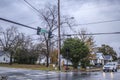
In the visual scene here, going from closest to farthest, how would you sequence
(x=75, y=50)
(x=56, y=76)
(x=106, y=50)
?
(x=56, y=76), (x=75, y=50), (x=106, y=50)

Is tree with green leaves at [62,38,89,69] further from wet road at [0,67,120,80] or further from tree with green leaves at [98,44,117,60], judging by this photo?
tree with green leaves at [98,44,117,60]

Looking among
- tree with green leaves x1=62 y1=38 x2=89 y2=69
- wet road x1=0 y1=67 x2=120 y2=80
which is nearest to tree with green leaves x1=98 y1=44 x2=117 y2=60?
tree with green leaves x1=62 y1=38 x2=89 y2=69

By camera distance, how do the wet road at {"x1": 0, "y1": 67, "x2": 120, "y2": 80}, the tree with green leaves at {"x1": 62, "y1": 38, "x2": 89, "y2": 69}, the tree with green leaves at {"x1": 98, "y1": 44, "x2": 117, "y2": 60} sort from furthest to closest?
the tree with green leaves at {"x1": 98, "y1": 44, "x2": 117, "y2": 60}, the tree with green leaves at {"x1": 62, "y1": 38, "x2": 89, "y2": 69}, the wet road at {"x1": 0, "y1": 67, "x2": 120, "y2": 80}

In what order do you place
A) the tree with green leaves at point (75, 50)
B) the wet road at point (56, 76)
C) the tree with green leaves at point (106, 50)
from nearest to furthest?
the wet road at point (56, 76) → the tree with green leaves at point (75, 50) → the tree with green leaves at point (106, 50)

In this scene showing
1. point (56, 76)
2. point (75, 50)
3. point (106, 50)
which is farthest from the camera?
point (106, 50)

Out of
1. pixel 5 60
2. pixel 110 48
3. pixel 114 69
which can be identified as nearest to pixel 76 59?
pixel 114 69

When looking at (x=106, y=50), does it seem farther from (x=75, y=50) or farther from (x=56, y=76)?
(x=56, y=76)

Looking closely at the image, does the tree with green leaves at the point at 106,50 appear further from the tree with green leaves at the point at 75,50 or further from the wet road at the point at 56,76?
the wet road at the point at 56,76

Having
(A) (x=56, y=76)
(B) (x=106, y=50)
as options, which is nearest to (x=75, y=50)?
(A) (x=56, y=76)

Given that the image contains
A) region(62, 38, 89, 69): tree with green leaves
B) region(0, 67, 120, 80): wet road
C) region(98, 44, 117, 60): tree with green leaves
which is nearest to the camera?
Result: region(0, 67, 120, 80): wet road

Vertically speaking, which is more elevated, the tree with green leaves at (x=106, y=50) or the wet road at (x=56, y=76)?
the tree with green leaves at (x=106, y=50)

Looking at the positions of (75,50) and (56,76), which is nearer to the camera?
(56,76)

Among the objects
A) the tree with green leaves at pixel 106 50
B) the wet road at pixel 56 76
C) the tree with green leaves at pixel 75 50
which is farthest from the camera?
the tree with green leaves at pixel 106 50

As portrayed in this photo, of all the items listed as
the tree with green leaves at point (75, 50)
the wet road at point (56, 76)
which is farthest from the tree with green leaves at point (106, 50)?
the wet road at point (56, 76)
